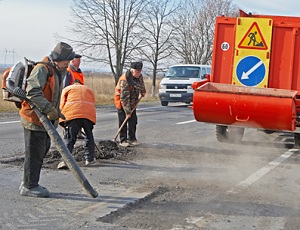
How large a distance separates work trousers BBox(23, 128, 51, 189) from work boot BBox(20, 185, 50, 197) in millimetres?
40

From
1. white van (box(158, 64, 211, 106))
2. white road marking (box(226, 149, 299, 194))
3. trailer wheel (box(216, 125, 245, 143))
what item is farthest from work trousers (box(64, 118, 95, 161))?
white van (box(158, 64, 211, 106))

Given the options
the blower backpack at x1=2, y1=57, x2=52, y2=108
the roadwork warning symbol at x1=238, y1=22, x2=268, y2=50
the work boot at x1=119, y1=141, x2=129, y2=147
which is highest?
the roadwork warning symbol at x1=238, y1=22, x2=268, y2=50

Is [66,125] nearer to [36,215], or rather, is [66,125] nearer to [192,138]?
[36,215]

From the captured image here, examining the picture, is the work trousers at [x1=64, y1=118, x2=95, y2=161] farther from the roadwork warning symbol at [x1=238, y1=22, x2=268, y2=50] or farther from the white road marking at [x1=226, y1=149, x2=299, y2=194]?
the roadwork warning symbol at [x1=238, y1=22, x2=268, y2=50]

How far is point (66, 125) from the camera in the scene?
26.0 feet

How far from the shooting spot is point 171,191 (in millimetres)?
6469

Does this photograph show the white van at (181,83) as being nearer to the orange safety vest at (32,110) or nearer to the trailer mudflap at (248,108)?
the trailer mudflap at (248,108)

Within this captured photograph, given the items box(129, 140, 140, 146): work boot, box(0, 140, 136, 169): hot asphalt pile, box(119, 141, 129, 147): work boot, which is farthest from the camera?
box(129, 140, 140, 146): work boot

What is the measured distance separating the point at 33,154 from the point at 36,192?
0.45 meters

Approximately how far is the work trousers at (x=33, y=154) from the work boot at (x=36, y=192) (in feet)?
0.13

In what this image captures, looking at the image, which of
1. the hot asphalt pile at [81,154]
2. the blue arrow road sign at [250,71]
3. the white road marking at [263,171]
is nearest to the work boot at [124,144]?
the hot asphalt pile at [81,154]

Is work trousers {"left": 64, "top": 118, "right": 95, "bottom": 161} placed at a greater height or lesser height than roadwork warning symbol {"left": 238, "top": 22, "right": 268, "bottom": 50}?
lesser

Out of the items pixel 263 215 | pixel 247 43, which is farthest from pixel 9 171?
pixel 247 43

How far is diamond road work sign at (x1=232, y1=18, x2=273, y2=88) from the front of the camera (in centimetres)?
965
